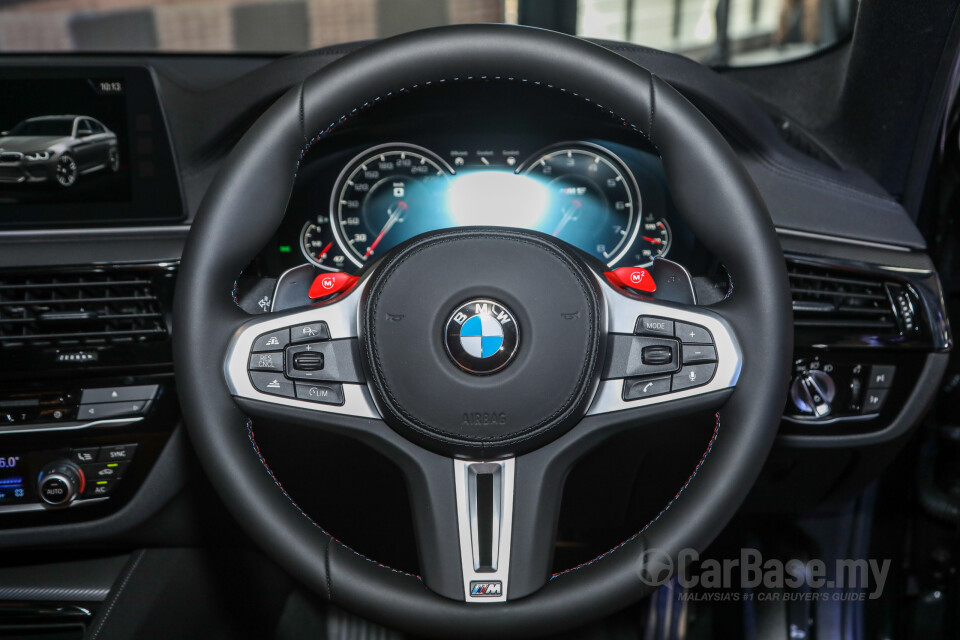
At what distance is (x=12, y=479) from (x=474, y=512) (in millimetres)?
707

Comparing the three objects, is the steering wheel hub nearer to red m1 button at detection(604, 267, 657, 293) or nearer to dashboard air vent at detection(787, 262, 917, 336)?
red m1 button at detection(604, 267, 657, 293)

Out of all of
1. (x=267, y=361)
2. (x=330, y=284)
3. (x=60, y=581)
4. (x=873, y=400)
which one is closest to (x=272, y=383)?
(x=267, y=361)

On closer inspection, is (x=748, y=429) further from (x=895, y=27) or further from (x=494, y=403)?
(x=895, y=27)

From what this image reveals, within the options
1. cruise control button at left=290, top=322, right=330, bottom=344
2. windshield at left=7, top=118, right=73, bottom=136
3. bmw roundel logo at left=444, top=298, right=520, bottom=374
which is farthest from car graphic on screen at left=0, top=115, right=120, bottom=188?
bmw roundel logo at left=444, top=298, right=520, bottom=374

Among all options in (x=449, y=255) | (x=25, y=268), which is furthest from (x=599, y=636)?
(x=25, y=268)

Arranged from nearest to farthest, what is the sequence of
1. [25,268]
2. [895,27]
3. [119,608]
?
[25,268] → [119,608] → [895,27]

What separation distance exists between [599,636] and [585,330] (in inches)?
34.5

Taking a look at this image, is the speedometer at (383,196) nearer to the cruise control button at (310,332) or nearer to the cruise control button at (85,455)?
the cruise control button at (310,332)

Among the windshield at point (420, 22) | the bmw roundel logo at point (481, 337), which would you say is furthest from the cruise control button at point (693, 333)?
the windshield at point (420, 22)

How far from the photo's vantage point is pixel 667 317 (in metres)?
0.92

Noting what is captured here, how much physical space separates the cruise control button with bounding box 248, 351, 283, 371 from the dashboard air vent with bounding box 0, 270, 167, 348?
0.34 meters

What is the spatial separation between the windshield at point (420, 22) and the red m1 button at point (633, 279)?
1.02ft

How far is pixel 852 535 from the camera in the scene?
156 centimetres

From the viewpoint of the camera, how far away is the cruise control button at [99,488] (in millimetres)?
1235
